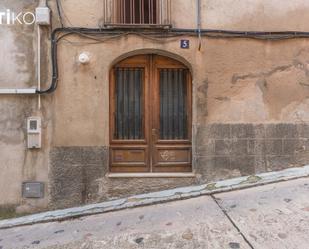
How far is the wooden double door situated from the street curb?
610 mm

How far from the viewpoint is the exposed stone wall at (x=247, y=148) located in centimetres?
664

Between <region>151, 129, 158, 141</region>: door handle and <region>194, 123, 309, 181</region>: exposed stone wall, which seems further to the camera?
<region>151, 129, 158, 141</region>: door handle

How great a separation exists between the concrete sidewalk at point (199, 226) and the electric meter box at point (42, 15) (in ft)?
10.6

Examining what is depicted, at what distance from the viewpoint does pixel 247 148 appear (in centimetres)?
667

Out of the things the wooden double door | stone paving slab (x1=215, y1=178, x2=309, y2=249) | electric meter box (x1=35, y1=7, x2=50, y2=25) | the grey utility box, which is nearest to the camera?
stone paving slab (x1=215, y1=178, x2=309, y2=249)

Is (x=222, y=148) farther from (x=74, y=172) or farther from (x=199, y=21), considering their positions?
(x=74, y=172)

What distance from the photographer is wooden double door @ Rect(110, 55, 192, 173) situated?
6809mm

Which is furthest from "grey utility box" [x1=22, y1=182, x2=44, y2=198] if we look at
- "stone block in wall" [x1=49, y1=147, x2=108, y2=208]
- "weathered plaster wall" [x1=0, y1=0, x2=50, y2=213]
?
"stone block in wall" [x1=49, y1=147, x2=108, y2=208]

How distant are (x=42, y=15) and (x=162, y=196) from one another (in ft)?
11.6

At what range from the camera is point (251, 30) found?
21.9ft

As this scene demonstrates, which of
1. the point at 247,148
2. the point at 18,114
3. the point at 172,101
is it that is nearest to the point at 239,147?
the point at 247,148

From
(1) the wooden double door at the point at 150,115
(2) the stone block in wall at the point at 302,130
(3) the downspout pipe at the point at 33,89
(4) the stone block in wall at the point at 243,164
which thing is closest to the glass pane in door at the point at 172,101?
(1) the wooden double door at the point at 150,115

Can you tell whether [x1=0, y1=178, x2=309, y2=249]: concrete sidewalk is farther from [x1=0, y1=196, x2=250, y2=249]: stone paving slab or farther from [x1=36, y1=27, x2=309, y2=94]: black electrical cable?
[x1=36, y1=27, x2=309, y2=94]: black electrical cable

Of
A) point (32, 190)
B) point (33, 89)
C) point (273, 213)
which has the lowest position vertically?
point (273, 213)
